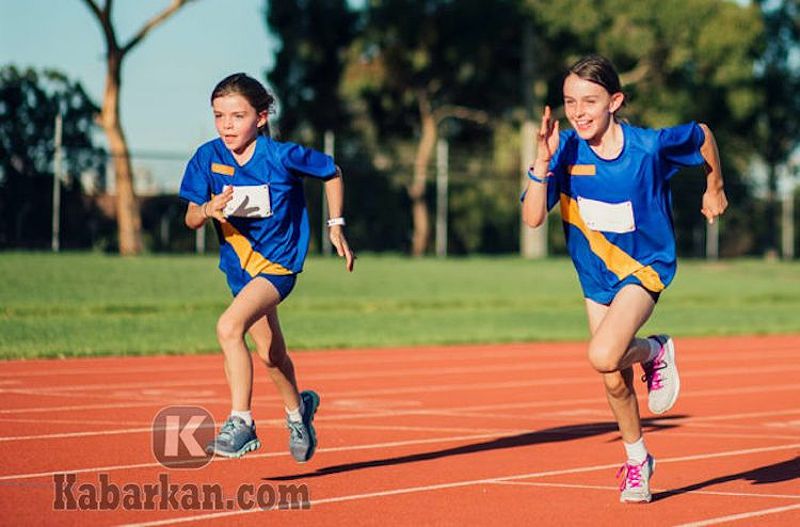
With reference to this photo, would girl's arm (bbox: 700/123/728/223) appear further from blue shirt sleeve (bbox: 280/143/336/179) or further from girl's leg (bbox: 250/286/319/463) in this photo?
girl's leg (bbox: 250/286/319/463)

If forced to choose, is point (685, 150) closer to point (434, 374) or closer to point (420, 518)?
point (420, 518)

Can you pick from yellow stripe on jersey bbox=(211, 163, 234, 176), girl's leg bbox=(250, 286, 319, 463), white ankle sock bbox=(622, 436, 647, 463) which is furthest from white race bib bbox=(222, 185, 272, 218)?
white ankle sock bbox=(622, 436, 647, 463)

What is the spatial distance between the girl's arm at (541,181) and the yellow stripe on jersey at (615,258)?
257mm

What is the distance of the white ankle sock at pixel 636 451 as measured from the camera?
271 inches

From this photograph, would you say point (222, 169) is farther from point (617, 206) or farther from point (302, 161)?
point (617, 206)

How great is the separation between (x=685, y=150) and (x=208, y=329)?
12.1 meters

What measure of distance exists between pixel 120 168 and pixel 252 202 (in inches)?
818

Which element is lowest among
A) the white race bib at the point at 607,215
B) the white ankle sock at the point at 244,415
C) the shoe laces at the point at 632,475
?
the shoe laces at the point at 632,475

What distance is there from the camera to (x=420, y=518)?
6258mm

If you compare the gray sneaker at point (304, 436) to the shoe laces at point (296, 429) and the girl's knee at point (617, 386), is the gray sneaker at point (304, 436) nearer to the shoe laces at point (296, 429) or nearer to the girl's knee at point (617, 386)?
the shoe laces at point (296, 429)

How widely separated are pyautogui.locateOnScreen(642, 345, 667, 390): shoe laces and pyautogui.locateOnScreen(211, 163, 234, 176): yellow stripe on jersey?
7.60 ft

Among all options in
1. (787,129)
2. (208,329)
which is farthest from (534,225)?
(787,129)

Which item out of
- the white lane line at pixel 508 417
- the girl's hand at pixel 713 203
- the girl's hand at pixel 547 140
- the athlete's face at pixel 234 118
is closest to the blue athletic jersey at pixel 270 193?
the athlete's face at pixel 234 118

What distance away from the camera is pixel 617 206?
6.88 metres
